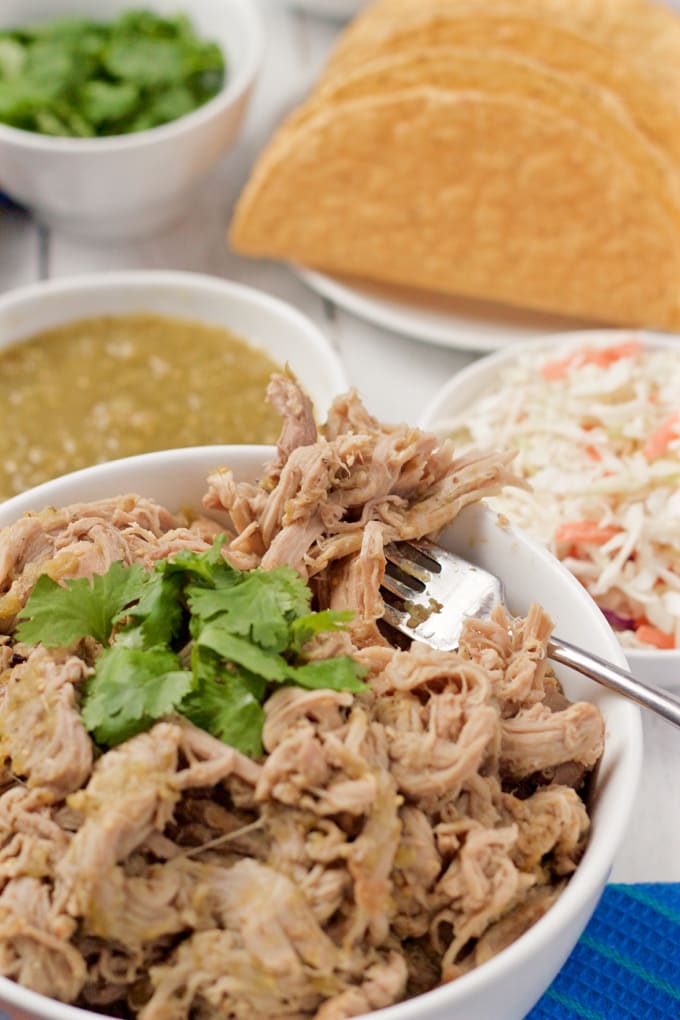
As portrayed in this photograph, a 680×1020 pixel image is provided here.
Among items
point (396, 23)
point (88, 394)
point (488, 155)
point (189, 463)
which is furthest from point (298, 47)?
point (189, 463)

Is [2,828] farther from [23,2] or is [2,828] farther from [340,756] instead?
[23,2]

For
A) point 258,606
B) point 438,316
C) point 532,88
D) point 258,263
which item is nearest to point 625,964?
point 258,606

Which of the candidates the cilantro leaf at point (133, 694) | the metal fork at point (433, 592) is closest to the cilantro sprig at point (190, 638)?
the cilantro leaf at point (133, 694)

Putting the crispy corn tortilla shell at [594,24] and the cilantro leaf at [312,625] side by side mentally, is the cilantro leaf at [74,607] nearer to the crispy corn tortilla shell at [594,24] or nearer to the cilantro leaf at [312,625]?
the cilantro leaf at [312,625]

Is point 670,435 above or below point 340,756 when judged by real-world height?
below

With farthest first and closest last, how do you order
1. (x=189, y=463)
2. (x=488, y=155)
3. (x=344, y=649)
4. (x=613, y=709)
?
(x=488, y=155) → (x=189, y=463) → (x=613, y=709) → (x=344, y=649)

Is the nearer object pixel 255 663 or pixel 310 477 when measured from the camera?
pixel 255 663

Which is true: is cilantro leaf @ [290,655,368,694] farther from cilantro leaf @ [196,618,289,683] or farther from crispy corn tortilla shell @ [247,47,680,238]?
crispy corn tortilla shell @ [247,47,680,238]

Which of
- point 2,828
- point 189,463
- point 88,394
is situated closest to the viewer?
point 2,828
